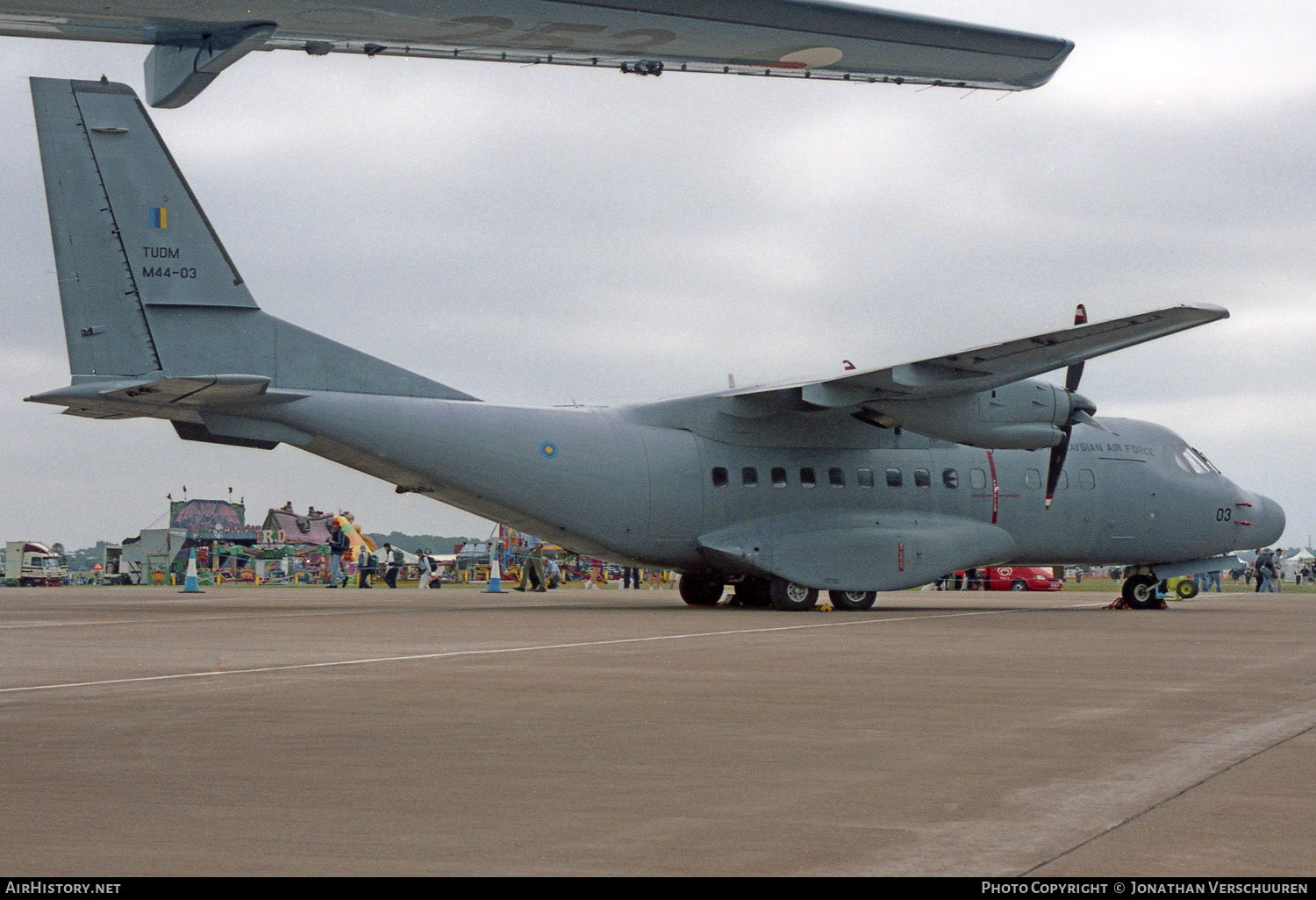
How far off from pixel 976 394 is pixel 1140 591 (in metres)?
6.66

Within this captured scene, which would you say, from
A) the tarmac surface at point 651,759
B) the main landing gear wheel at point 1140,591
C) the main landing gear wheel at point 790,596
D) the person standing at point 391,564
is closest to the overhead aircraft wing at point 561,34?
the tarmac surface at point 651,759

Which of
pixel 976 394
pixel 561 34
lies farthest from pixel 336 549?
pixel 561 34

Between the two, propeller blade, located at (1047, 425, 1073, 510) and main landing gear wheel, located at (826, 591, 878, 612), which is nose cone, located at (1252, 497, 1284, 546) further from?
main landing gear wheel, located at (826, 591, 878, 612)

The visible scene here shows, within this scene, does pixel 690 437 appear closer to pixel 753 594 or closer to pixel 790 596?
pixel 790 596

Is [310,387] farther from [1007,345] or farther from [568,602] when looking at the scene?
[1007,345]

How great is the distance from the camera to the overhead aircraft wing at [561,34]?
6648mm

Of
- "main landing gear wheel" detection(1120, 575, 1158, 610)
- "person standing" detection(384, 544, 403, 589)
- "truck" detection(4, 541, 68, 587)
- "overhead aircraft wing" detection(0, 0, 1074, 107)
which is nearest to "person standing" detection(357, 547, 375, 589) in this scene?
"person standing" detection(384, 544, 403, 589)

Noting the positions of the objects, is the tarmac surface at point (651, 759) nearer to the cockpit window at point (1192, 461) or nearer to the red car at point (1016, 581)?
the cockpit window at point (1192, 461)

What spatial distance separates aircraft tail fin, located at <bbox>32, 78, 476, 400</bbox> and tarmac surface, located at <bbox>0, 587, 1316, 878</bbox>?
279 inches

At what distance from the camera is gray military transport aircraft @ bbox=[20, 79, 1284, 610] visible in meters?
20.4

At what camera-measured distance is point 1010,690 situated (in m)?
10.4

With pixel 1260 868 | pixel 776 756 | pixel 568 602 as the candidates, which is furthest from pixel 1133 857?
pixel 568 602

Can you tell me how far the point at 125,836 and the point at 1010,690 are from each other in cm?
722
